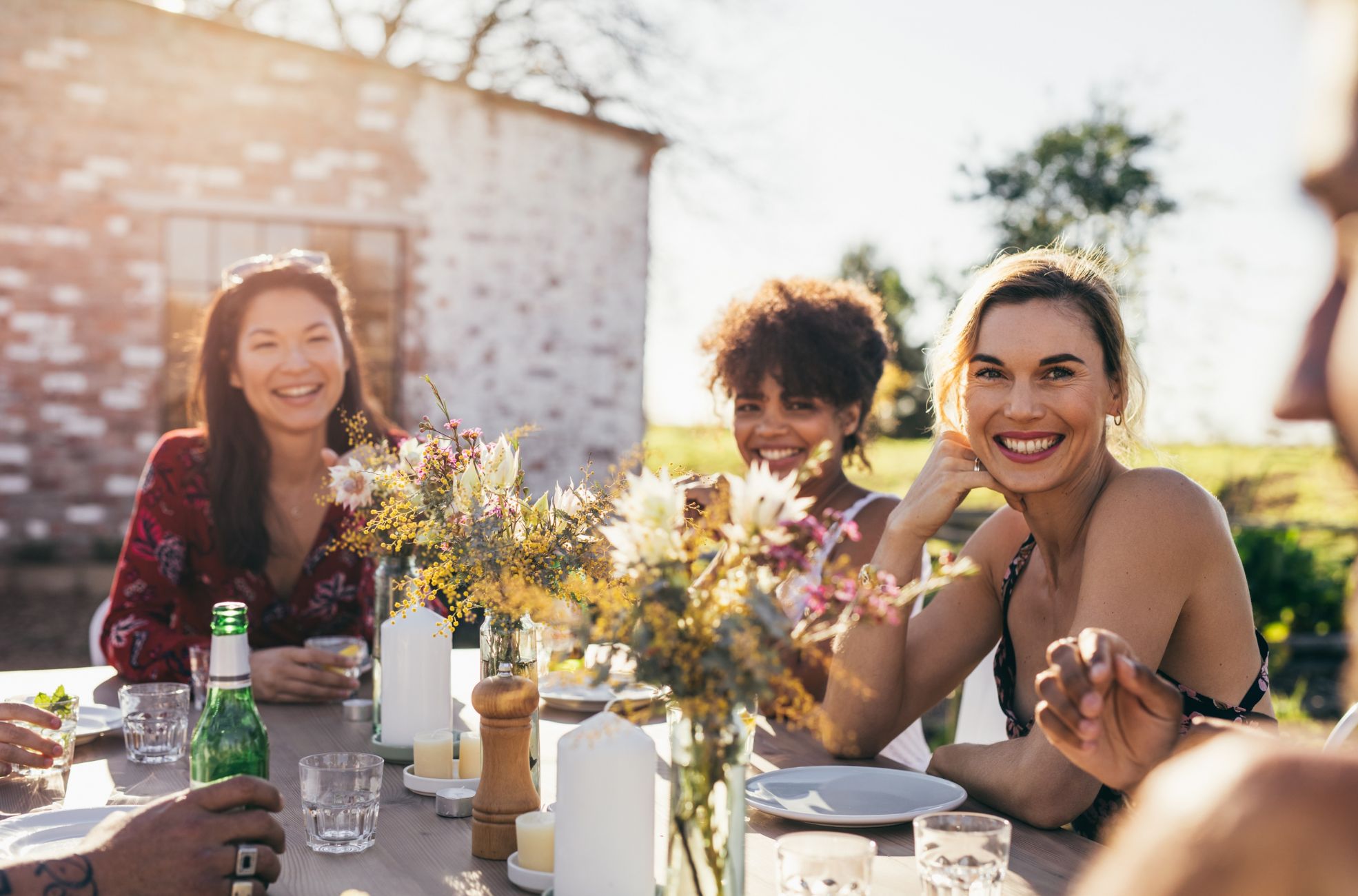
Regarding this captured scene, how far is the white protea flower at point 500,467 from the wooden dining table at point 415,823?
0.50 metres

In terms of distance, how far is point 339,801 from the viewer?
182 centimetres

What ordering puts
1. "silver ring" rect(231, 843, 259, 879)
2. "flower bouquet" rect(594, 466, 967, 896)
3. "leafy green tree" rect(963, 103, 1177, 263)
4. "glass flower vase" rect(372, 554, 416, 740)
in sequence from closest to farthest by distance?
"flower bouquet" rect(594, 466, 967, 896) < "silver ring" rect(231, 843, 259, 879) < "glass flower vase" rect(372, 554, 416, 740) < "leafy green tree" rect(963, 103, 1177, 263)

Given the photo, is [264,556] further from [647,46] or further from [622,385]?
[647,46]

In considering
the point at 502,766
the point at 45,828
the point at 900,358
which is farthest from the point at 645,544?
the point at 900,358

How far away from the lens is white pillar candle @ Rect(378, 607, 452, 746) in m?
2.37

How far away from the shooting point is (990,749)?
2184mm

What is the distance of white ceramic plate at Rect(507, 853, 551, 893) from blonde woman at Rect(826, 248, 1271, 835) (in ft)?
2.28

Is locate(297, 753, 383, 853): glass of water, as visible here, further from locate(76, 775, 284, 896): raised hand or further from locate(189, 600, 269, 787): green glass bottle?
locate(76, 775, 284, 896): raised hand

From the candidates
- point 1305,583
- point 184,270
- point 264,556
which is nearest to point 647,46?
point 184,270

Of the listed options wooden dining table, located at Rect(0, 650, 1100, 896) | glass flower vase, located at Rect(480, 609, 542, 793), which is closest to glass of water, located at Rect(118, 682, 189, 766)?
wooden dining table, located at Rect(0, 650, 1100, 896)

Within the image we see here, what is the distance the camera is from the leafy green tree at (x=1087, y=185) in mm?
8977

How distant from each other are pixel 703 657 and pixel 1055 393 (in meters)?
1.41

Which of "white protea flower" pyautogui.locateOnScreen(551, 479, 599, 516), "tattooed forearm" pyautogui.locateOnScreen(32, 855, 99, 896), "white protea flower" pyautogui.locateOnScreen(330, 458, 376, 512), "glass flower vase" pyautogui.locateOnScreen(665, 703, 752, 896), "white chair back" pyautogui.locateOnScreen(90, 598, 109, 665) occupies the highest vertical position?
"white protea flower" pyautogui.locateOnScreen(551, 479, 599, 516)

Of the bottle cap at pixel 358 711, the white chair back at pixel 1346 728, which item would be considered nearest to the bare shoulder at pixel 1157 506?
the white chair back at pixel 1346 728
